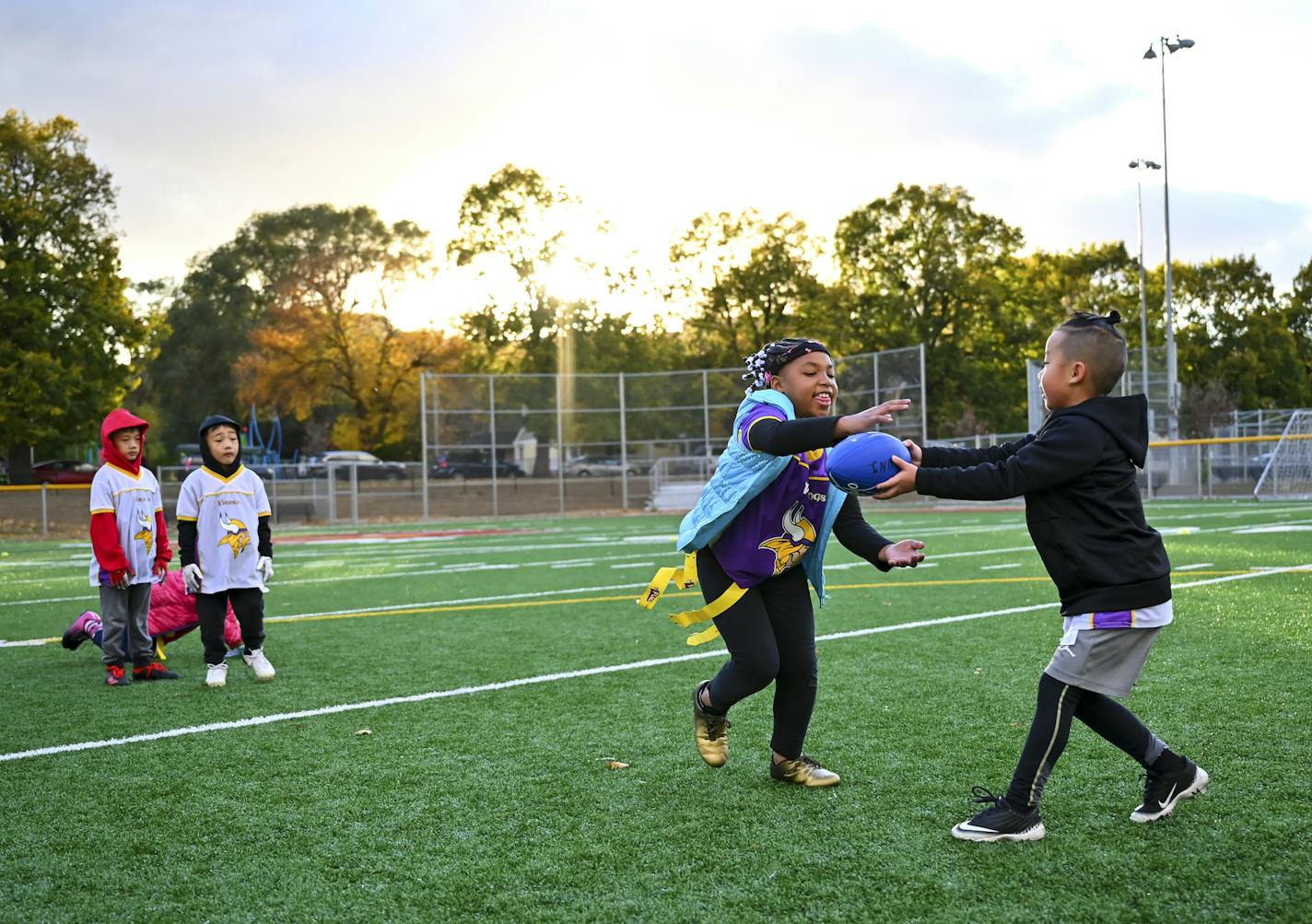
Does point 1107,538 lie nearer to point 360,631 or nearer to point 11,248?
point 360,631

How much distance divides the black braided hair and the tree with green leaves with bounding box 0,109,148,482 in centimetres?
3208

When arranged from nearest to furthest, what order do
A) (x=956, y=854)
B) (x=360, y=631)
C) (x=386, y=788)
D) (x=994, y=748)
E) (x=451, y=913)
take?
(x=451, y=913), (x=956, y=854), (x=386, y=788), (x=994, y=748), (x=360, y=631)

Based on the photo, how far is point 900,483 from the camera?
3.86 metres

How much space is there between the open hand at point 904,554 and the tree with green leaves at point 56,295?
32.6 m

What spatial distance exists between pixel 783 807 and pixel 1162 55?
40.8 meters

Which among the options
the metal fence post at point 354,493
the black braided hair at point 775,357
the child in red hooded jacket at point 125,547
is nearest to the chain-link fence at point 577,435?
the metal fence post at point 354,493

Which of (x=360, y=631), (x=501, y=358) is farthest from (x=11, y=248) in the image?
(x=360, y=631)

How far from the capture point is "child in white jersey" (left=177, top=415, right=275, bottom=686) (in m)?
7.46

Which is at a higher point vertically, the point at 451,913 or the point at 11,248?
the point at 11,248

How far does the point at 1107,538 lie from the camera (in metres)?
3.87

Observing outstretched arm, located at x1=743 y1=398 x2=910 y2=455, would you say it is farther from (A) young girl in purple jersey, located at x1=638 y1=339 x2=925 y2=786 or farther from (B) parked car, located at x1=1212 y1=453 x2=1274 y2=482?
(B) parked car, located at x1=1212 y1=453 x2=1274 y2=482

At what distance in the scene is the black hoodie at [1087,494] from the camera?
3.80m

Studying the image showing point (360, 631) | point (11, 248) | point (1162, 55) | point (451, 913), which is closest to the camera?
point (451, 913)

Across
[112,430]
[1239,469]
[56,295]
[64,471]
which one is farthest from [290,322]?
[112,430]
